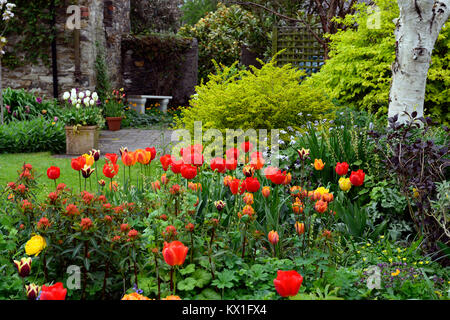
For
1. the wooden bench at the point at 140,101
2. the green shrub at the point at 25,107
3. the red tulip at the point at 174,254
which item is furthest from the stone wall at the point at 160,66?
the red tulip at the point at 174,254

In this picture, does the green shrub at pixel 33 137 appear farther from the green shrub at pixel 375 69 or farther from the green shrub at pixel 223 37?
the green shrub at pixel 223 37

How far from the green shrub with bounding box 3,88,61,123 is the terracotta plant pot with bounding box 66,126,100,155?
1.32 meters

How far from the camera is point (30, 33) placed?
30.6 feet

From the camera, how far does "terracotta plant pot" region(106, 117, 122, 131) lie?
9.76m

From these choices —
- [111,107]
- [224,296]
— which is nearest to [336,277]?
[224,296]

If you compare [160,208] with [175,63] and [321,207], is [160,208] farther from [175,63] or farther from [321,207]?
[175,63]

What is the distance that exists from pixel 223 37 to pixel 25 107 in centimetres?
821

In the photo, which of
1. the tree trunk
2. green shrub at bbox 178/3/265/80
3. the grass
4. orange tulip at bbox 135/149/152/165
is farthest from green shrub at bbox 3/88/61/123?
green shrub at bbox 178/3/265/80

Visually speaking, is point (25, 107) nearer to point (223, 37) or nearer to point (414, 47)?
point (414, 47)

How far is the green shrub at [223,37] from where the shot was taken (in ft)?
48.9

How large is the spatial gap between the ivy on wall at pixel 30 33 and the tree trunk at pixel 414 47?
24.0 ft

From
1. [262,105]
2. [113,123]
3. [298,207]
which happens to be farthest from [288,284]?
[113,123]

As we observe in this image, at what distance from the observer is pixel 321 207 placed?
207 centimetres
